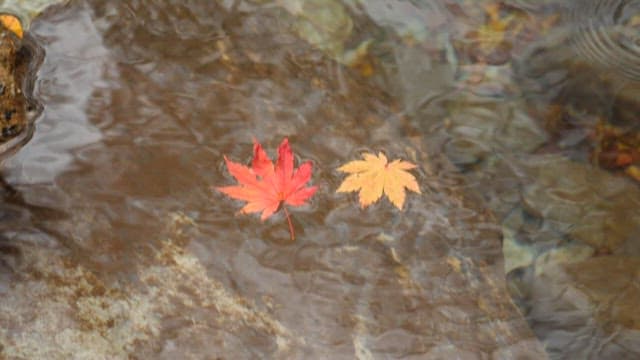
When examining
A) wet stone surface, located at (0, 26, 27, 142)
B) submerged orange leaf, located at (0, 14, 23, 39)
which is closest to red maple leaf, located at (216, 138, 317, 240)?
wet stone surface, located at (0, 26, 27, 142)

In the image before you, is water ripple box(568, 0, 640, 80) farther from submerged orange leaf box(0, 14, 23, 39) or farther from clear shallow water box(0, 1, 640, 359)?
submerged orange leaf box(0, 14, 23, 39)

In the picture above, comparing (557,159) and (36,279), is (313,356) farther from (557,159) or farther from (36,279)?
(557,159)

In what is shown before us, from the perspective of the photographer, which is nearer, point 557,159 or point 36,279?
point 36,279

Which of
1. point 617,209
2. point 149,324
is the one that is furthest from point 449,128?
point 149,324

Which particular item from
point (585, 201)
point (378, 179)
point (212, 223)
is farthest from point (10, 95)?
point (585, 201)

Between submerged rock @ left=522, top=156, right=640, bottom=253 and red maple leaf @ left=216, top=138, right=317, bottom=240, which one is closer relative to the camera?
red maple leaf @ left=216, top=138, right=317, bottom=240
